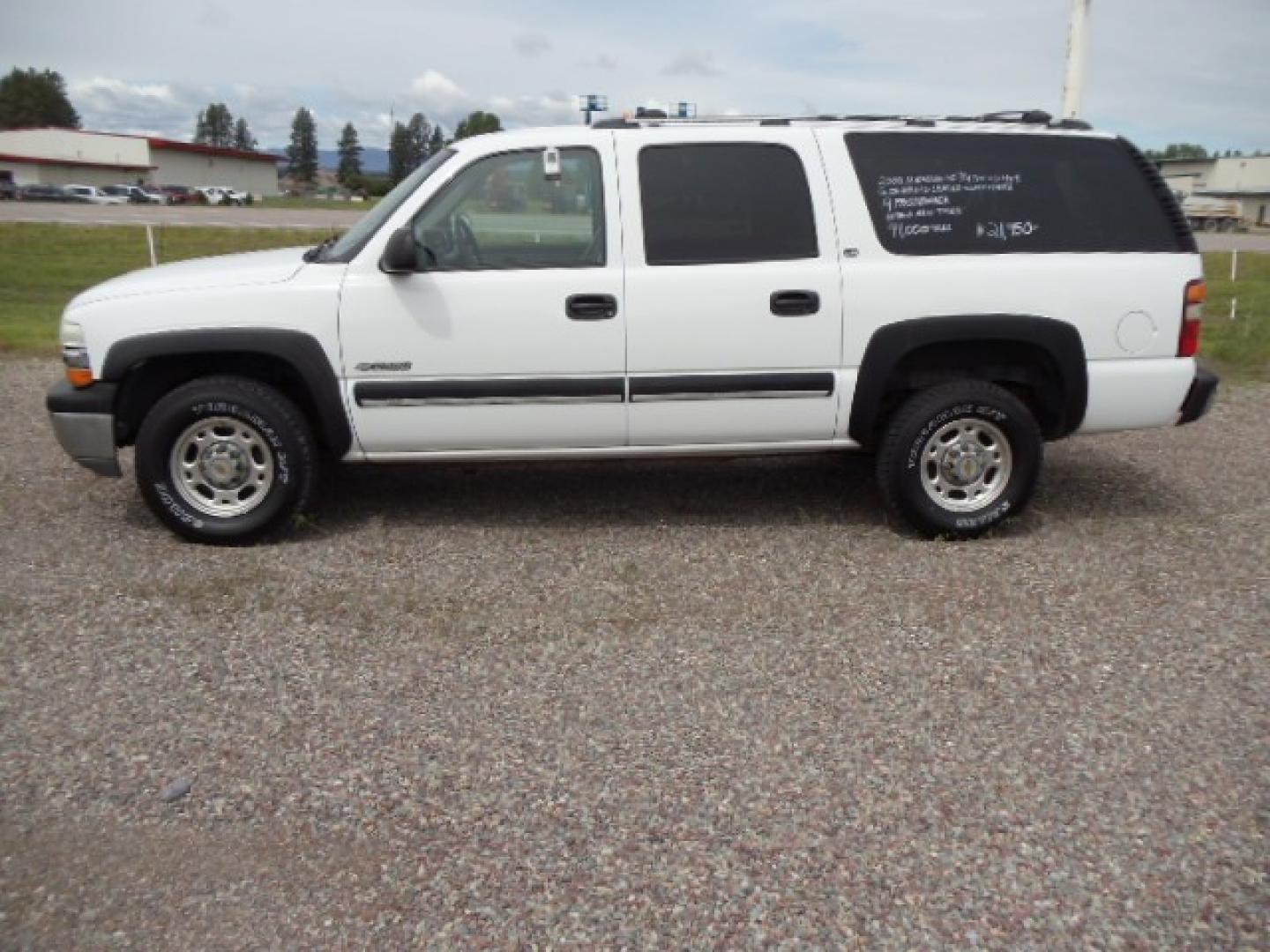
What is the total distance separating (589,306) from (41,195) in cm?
6507

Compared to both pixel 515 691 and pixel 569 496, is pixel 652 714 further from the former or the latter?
pixel 569 496

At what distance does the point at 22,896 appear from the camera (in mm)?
2586

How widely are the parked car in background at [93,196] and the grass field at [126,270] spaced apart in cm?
3272

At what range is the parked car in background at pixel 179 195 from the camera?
63922mm

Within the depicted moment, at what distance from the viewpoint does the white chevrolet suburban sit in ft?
15.6

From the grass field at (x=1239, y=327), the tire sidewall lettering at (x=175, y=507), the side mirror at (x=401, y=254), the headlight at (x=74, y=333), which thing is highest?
the side mirror at (x=401, y=254)

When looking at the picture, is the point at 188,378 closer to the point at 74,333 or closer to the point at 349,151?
the point at 74,333

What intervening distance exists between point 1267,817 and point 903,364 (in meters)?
2.63

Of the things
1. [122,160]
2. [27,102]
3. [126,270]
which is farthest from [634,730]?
[27,102]

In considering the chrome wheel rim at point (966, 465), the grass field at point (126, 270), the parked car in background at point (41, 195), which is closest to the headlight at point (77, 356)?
the chrome wheel rim at point (966, 465)

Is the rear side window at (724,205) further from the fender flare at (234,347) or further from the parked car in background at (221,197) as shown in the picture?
the parked car in background at (221,197)

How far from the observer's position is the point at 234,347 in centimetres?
472

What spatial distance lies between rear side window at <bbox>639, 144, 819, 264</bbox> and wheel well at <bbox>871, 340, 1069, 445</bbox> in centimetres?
76

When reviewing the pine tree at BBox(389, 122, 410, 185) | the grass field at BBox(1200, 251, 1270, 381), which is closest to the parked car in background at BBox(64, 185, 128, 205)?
the pine tree at BBox(389, 122, 410, 185)
